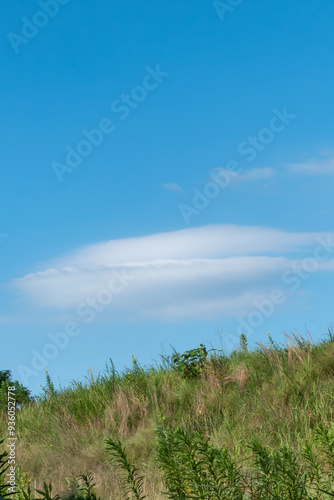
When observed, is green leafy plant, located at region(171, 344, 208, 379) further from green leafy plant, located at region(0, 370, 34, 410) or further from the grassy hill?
green leafy plant, located at region(0, 370, 34, 410)

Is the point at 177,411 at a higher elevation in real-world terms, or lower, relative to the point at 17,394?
lower

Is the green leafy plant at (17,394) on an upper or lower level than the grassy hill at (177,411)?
upper

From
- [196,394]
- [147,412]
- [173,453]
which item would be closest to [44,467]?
[147,412]

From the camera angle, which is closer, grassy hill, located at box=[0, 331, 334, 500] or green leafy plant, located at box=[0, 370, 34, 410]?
grassy hill, located at box=[0, 331, 334, 500]

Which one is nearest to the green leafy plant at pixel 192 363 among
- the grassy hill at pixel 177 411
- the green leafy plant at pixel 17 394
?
the grassy hill at pixel 177 411

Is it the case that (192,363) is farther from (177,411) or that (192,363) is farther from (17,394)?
(17,394)

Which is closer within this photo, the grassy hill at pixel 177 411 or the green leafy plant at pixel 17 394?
the grassy hill at pixel 177 411

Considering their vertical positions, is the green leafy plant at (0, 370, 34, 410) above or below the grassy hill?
above

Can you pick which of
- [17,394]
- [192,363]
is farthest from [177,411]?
[17,394]

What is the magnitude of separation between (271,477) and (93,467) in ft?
20.9

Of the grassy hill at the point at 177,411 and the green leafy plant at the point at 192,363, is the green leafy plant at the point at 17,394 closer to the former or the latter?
the grassy hill at the point at 177,411

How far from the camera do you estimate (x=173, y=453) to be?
238cm

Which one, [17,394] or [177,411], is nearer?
[177,411]

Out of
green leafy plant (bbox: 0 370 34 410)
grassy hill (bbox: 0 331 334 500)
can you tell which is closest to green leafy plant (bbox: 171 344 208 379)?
grassy hill (bbox: 0 331 334 500)
